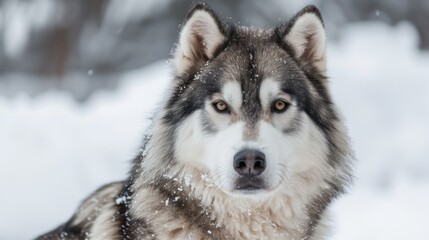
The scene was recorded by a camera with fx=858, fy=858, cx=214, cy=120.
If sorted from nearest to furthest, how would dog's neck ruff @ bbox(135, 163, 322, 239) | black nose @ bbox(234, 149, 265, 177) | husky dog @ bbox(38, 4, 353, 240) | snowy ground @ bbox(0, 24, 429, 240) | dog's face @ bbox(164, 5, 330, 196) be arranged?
black nose @ bbox(234, 149, 265, 177) < dog's face @ bbox(164, 5, 330, 196) < husky dog @ bbox(38, 4, 353, 240) < dog's neck ruff @ bbox(135, 163, 322, 239) < snowy ground @ bbox(0, 24, 429, 240)

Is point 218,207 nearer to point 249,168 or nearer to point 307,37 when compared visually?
point 249,168

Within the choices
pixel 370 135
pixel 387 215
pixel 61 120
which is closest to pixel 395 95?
pixel 370 135

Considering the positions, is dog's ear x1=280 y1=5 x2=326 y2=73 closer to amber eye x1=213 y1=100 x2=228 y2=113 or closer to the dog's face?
the dog's face

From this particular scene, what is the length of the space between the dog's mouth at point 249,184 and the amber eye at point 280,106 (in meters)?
0.42

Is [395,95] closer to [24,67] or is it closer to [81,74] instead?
[81,74]

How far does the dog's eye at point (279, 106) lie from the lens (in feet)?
14.9

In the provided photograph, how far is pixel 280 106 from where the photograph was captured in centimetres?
457

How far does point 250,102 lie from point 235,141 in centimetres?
26

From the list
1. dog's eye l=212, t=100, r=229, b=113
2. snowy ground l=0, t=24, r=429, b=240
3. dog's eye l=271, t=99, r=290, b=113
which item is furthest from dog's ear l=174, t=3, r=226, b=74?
snowy ground l=0, t=24, r=429, b=240

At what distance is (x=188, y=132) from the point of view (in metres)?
4.64

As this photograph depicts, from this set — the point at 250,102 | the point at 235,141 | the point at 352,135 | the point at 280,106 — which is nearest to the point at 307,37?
the point at 280,106

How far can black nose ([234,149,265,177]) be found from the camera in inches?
168

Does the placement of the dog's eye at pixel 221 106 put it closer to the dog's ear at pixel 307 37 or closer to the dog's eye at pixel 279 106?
the dog's eye at pixel 279 106

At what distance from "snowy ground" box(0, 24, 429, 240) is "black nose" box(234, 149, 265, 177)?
12.5ft
